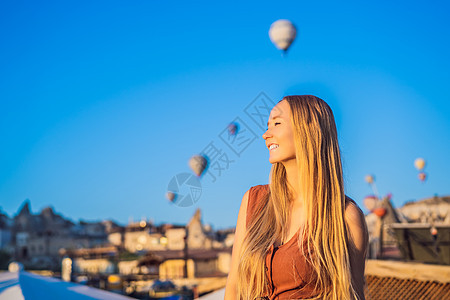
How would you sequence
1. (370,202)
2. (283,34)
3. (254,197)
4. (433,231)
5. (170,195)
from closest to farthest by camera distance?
(254,197) < (433,231) < (283,34) < (170,195) < (370,202)

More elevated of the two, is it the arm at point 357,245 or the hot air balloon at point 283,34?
the hot air balloon at point 283,34

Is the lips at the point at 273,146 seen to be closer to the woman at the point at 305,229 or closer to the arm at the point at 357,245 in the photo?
the woman at the point at 305,229

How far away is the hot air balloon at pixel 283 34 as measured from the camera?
13.5m

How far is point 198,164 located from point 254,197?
1242cm

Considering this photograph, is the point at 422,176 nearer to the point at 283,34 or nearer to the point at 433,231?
the point at 283,34

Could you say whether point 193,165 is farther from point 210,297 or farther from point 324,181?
point 324,181

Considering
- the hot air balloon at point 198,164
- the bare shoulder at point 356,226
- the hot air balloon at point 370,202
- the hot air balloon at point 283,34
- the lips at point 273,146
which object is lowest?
the hot air balloon at point 370,202

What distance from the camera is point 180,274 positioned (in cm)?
3012

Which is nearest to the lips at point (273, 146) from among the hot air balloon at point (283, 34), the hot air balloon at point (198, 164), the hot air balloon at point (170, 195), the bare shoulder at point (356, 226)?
the bare shoulder at point (356, 226)

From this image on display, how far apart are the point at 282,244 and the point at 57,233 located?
2616 inches

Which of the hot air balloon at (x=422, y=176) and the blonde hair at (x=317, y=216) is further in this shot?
the hot air balloon at (x=422, y=176)

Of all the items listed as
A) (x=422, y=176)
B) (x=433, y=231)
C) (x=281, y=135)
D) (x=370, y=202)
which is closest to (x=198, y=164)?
(x=433, y=231)

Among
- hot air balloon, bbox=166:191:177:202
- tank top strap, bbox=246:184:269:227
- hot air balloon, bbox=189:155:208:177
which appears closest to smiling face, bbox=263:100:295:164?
tank top strap, bbox=246:184:269:227

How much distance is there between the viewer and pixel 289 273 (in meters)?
1.70
